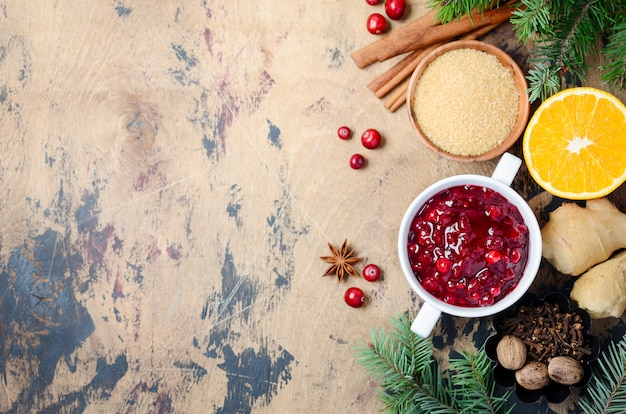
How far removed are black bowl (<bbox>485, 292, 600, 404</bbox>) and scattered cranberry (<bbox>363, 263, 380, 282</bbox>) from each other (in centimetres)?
31

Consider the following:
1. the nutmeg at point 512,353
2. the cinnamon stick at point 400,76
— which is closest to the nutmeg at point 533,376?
the nutmeg at point 512,353

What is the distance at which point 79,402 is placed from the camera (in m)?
1.61

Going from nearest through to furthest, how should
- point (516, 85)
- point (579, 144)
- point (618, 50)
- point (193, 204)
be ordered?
point (618, 50) < point (579, 144) < point (516, 85) < point (193, 204)

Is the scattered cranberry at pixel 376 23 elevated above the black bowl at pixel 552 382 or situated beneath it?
elevated above

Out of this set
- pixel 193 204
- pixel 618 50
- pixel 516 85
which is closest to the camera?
pixel 618 50

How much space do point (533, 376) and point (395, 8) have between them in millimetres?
982

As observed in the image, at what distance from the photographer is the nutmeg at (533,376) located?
1375mm

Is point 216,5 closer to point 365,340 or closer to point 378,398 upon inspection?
point 365,340

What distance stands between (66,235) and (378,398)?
37.9 inches

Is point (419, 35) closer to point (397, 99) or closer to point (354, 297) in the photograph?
point (397, 99)

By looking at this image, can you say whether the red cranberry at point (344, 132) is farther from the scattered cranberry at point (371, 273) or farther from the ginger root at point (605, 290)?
the ginger root at point (605, 290)

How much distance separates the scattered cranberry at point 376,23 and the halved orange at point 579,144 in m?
0.46

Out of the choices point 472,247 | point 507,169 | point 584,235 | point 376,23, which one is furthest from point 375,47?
point 584,235

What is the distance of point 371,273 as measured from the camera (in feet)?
4.99
